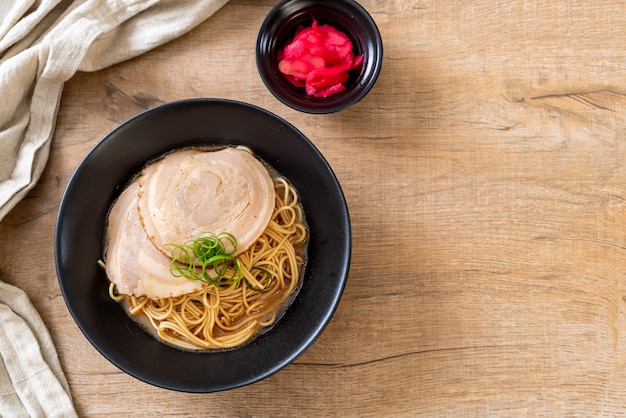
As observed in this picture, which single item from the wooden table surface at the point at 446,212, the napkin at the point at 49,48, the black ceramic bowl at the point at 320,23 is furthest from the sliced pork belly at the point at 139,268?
the black ceramic bowl at the point at 320,23

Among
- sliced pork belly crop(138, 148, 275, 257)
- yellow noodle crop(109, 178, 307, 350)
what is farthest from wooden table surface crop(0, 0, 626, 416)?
sliced pork belly crop(138, 148, 275, 257)

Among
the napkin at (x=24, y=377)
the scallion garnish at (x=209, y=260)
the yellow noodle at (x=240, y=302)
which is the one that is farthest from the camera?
the napkin at (x=24, y=377)

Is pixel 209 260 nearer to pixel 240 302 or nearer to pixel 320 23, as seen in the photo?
pixel 240 302

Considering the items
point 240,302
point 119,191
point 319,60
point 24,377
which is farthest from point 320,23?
point 24,377

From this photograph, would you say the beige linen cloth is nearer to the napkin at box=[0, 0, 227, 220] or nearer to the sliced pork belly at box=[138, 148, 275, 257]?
the napkin at box=[0, 0, 227, 220]

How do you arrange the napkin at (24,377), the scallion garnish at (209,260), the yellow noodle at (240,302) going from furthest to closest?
the napkin at (24,377) < the yellow noodle at (240,302) < the scallion garnish at (209,260)

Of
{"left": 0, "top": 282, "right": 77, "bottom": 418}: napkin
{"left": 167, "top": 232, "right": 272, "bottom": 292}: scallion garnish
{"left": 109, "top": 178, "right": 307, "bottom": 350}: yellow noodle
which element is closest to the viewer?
{"left": 167, "top": 232, "right": 272, "bottom": 292}: scallion garnish

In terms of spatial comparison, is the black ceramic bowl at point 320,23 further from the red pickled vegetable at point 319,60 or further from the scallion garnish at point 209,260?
the scallion garnish at point 209,260
